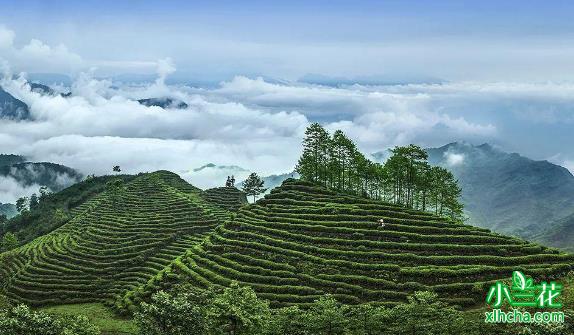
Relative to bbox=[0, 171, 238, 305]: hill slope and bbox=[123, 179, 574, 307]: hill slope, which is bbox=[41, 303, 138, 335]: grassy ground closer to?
bbox=[0, 171, 238, 305]: hill slope

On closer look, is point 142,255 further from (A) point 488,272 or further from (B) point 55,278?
(A) point 488,272

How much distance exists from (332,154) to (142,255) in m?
44.4

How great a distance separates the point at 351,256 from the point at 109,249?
60891 millimetres

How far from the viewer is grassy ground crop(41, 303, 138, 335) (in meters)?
74.3

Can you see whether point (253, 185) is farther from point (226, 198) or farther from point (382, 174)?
point (382, 174)

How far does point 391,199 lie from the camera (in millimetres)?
105625

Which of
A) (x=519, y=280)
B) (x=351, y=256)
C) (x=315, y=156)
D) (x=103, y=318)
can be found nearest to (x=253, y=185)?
(x=315, y=156)

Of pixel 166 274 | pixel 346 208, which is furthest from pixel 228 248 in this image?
pixel 346 208

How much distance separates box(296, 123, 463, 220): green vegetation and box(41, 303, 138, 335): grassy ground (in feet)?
155

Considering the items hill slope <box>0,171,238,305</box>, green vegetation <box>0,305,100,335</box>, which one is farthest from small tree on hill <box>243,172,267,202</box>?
green vegetation <box>0,305,100,335</box>

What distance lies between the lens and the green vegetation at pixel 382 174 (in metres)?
99.6

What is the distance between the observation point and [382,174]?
4028 inches

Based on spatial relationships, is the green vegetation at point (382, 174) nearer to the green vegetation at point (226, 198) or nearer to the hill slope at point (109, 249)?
the hill slope at point (109, 249)

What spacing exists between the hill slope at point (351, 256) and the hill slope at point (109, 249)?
50.0 feet
